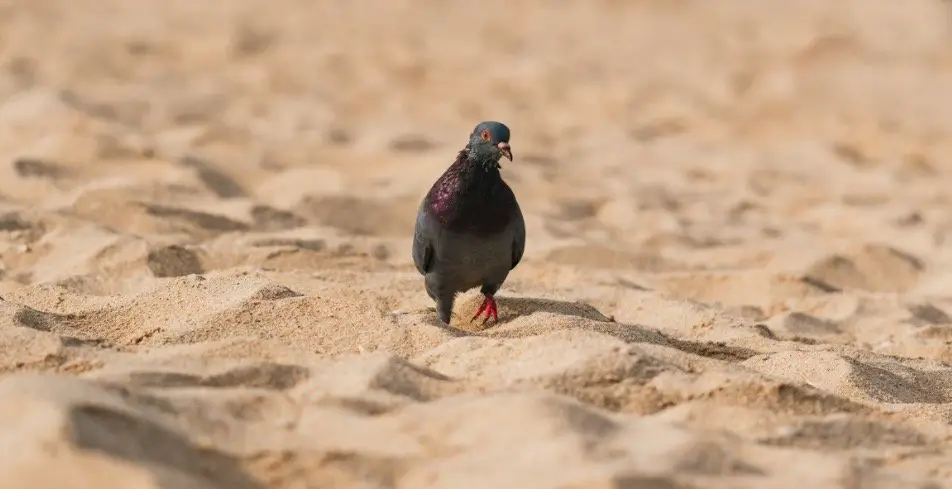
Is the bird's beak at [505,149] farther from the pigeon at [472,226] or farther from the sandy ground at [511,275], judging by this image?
the sandy ground at [511,275]

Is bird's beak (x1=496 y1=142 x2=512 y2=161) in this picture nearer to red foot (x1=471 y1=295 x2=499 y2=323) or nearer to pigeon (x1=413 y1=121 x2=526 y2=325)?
pigeon (x1=413 y1=121 x2=526 y2=325)

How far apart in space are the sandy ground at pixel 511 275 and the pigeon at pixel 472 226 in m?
0.13

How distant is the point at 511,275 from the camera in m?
4.65

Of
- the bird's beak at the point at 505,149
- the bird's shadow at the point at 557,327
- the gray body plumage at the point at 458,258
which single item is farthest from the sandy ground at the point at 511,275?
the bird's beak at the point at 505,149

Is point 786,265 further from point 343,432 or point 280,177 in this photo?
point 343,432

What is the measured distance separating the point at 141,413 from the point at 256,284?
121cm

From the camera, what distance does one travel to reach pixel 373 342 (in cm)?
281

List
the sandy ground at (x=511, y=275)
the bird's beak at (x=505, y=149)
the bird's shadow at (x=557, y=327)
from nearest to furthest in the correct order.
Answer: the sandy ground at (x=511, y=275) < the bird's shadow at (x=557, y=327) < the bird's beak at (x=505, y=149)

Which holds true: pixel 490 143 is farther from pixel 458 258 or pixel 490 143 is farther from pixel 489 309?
pixel 489 309

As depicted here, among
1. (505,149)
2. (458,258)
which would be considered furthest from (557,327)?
(505,149)

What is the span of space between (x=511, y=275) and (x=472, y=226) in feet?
4.10

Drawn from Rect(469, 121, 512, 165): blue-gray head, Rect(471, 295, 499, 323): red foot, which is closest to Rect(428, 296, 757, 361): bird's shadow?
Rect(471, 295, 499, 323): red foot

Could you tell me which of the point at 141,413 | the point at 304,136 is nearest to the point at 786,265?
the point at 304,136

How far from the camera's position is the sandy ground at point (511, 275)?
A: 78.4 inches
